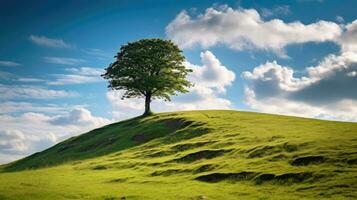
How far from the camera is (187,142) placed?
6294 cm

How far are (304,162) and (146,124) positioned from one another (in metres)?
49.2

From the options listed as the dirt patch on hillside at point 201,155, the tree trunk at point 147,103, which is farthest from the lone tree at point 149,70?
the dirt patch on hillside at point 201,155

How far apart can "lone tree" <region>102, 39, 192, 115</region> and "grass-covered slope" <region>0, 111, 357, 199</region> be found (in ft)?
66.0

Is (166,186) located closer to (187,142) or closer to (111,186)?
(111,186)

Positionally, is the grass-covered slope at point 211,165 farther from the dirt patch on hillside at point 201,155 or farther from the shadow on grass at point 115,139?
the shadow on grass at point 115,139

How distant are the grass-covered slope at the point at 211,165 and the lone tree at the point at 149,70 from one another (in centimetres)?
2013

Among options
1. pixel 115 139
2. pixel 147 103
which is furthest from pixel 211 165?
pixel 147 103

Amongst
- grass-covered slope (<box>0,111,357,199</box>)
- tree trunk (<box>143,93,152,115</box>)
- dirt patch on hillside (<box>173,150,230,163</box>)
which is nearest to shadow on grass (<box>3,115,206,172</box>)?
grass-covered slope (<box>0,111,357,199</box>)

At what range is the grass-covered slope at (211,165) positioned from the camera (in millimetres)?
35656

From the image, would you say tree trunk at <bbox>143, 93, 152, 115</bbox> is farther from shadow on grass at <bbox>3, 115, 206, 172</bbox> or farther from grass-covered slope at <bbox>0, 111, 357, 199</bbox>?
grass-covered slope at <bbox>0, 111, 357, 199</bbox>

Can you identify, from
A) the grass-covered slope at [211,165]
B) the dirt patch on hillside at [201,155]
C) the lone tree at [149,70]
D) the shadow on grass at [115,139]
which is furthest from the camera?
the lone tree at [149,70]

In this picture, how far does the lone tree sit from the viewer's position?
9706 centimetres

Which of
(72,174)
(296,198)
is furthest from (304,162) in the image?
(72,174)

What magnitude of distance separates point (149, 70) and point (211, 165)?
5582 centimetres
